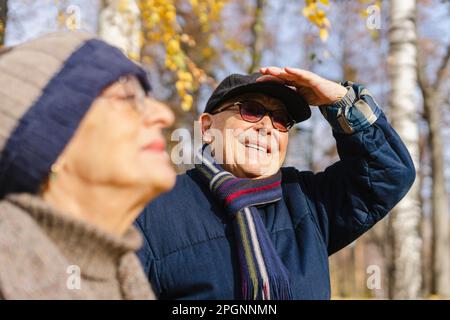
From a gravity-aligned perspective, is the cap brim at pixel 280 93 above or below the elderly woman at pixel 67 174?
above

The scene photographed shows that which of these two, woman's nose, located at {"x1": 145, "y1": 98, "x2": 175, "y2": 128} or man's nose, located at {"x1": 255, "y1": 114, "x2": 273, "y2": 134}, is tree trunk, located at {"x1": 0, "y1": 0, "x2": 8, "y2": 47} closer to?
man's nose, located at {"x1": 255, "y1": 114, "x2": 273, "y2": 134}

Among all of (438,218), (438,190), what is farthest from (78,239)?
(438,218)

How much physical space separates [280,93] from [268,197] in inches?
17.6

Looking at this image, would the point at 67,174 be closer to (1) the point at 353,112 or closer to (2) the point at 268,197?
(2) the point at 268,197

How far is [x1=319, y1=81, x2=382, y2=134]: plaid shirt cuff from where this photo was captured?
7.36 ft

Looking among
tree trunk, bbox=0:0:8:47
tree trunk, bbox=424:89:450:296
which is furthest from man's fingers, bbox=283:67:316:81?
tree trunk, bbox=424:89:450:296

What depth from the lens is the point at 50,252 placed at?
1224mm

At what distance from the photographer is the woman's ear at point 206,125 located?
248 cm

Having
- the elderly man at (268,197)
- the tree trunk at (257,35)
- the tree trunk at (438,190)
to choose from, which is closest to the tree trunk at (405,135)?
the elderly man at (268,197)

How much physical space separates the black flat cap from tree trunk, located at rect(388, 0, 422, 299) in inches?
122

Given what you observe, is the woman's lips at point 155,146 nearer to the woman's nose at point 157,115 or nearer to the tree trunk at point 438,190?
the woman's nose at point 157,115

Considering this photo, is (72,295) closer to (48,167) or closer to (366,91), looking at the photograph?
(48,167)

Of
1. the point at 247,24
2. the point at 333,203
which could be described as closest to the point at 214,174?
the point at 333,203
